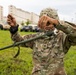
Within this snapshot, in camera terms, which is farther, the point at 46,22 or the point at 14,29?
the point at 14,29

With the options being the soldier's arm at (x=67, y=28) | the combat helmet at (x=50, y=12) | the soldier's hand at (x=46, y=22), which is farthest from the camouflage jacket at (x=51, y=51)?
the soldier's hand at (x=46, y=22)

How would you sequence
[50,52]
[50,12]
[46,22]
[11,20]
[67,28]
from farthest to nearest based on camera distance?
[50,52]
[50,12]
[11,20]
[67,28]
[46,22]

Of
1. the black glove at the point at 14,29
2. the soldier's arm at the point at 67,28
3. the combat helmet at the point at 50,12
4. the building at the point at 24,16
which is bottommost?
the building at the point at 24,16

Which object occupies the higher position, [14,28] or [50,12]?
[50,12]

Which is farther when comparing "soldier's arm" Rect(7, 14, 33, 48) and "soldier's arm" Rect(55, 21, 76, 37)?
"soldier's arm" Rect(7, 14, 33, 48)

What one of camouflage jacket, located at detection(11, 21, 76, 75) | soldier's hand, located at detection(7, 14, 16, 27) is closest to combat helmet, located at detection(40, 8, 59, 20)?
camouflage jacket, located at detection(11, 21, 76, 75)

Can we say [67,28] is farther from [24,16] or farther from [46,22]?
[24,16]

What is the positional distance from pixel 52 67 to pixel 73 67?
5.20 meters

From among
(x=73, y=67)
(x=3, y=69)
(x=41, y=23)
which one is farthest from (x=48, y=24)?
(x=73, y=67)

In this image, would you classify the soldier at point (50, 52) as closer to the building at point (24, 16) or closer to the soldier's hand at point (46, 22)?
the soldier's hand at point (46, 22)

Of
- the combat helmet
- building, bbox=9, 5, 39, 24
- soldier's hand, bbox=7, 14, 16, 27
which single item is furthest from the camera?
building, bbox=9, 5, 39, 24

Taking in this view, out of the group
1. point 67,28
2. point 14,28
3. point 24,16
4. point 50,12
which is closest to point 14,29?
point 14,28

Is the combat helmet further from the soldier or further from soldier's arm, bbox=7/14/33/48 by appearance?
soldier's arm, bbox=7/14/33/48

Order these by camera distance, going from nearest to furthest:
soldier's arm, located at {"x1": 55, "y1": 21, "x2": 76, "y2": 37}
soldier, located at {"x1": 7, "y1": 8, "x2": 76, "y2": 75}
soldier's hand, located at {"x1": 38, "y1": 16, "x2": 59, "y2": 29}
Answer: soldier's hand, located at {"x1": 38, "y1": 16, "x2": 59, "y2": 29} < soldier's arm, located at {"x1": 55, "y1": 21, "x2": 76, "y2": 37} < soldier, located at {"x1": 7, "y1": 8, "x2": 76, "y2": 75}
